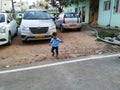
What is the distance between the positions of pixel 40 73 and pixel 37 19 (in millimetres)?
6046

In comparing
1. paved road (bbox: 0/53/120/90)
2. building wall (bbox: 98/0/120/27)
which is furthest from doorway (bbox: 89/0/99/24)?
paved road (bbox: 0/53/120/90)

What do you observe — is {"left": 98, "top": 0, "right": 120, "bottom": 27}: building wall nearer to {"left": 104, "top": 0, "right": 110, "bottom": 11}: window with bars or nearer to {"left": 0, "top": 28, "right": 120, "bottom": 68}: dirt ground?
{"left": 104, "top": 0, "right": 110, "bottom": 11}: window with bars

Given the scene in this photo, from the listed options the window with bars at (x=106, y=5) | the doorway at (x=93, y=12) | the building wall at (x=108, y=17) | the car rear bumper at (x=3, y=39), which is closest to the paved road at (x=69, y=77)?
the car rear bumper at (x=3, y=39)

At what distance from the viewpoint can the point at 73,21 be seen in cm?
1572

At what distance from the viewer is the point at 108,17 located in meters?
18.1

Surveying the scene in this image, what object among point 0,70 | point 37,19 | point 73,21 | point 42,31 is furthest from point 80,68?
point 73,21

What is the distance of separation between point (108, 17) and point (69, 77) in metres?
13.4

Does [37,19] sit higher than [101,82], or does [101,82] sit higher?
[37,19]

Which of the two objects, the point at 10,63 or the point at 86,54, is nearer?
the point at 10,63

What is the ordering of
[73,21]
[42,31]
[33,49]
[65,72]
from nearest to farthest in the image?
[65,72] < [33,49] < [42,31] < [73,21]

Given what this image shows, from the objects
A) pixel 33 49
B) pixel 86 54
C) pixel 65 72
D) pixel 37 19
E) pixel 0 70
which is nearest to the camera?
pixel 65 72

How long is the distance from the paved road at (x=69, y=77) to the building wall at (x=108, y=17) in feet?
33.0

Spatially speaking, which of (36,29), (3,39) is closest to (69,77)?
(3,39)

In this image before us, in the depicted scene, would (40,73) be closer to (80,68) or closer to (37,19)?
(80,68)
